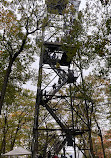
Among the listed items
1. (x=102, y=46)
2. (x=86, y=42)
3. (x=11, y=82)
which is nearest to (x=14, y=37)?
(x=11, y=82)

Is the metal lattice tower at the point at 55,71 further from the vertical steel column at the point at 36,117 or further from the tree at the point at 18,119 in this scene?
the tree at the point at 18,119

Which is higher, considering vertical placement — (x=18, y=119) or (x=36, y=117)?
(x=18, y=119)

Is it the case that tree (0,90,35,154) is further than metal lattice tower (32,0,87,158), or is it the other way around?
tree (0,90,35,154)

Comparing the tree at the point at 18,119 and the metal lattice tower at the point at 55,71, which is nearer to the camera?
the metal lattice tower at the point at 55,71

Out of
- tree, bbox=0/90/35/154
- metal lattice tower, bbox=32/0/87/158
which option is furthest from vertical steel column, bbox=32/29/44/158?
tree, bbox=0/90/35/154

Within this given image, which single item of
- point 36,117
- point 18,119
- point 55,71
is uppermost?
point 55,71

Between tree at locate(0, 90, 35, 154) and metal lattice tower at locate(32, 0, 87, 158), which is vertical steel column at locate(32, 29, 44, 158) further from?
tree at locate(0, 90, 35, 154)

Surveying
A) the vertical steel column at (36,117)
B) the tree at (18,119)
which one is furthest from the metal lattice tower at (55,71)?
the tree at (18,119)

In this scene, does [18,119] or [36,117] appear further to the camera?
[18,119]

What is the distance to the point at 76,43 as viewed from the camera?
8.02m

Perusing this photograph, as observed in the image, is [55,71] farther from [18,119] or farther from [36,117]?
[18,119]

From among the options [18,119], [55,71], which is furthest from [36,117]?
[18,119]

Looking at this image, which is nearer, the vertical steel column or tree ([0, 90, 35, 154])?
the vertical steel column

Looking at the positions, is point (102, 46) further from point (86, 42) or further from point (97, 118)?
point (97, 118)
